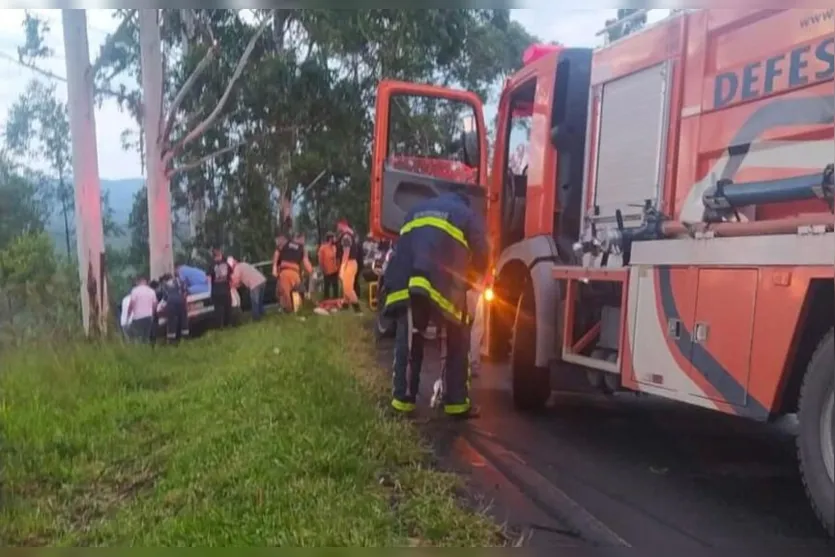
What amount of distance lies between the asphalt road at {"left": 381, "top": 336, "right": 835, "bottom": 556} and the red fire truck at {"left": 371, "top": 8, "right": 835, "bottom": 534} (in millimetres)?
320

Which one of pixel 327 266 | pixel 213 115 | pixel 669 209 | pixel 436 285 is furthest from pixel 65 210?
pixel 669 209

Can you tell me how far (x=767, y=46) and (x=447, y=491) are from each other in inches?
88.8

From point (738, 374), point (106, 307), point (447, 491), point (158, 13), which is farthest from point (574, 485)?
point (158, 13)

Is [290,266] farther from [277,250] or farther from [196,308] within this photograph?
[196,308]

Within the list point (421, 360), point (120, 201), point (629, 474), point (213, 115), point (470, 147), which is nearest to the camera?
point (120, 201)

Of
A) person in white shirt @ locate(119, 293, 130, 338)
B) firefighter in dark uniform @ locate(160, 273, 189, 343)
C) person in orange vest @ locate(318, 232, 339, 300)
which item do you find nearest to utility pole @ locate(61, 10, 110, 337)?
person in white shirt @ locate(119, 293, 130, 338)

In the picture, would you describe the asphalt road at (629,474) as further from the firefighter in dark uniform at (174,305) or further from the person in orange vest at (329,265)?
the firefighter in dark uniform at (174,305)

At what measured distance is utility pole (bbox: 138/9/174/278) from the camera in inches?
154

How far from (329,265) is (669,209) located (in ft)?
6.17

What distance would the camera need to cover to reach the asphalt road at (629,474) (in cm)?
348

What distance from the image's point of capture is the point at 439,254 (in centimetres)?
523

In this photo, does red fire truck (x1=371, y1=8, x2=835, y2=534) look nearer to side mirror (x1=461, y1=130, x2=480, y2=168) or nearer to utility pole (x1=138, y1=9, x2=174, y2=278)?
side mirror (x1=461, y1=130, x2=480, y2=168)

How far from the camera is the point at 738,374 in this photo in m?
3.50

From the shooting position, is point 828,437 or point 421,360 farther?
point 421,360
